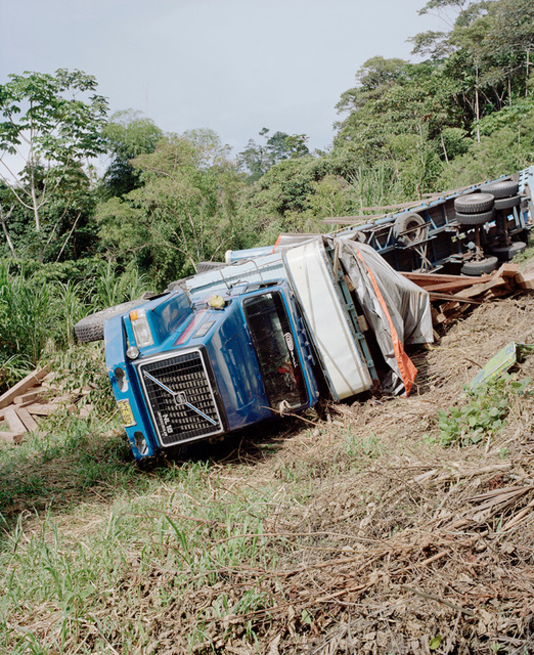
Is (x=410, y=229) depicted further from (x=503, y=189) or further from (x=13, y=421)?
(x=13, y=421)

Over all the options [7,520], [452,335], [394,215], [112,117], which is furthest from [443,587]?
[112,117]

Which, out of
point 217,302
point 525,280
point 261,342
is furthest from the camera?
point 525,280

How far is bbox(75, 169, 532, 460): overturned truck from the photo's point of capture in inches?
184

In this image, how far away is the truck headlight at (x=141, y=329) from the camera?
15.9ft

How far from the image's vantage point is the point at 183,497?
13.5 ft

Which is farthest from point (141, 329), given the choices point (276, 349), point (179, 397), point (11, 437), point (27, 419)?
point (27, 419)

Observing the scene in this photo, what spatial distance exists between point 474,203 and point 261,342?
473 centimetres

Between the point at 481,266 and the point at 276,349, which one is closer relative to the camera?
the point at 276,349

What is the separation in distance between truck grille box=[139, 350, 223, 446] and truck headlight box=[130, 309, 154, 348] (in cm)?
29

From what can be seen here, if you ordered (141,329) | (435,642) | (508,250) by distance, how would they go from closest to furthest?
(435,642) < (141,329) < (508,250)

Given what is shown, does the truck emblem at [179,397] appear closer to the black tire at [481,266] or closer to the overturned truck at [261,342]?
the overturned truck at [261,342]

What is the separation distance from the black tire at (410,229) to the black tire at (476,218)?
2.07ft

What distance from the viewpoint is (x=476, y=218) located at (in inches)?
321

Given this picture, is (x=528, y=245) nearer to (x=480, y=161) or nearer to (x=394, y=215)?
(x=394, y=215)
